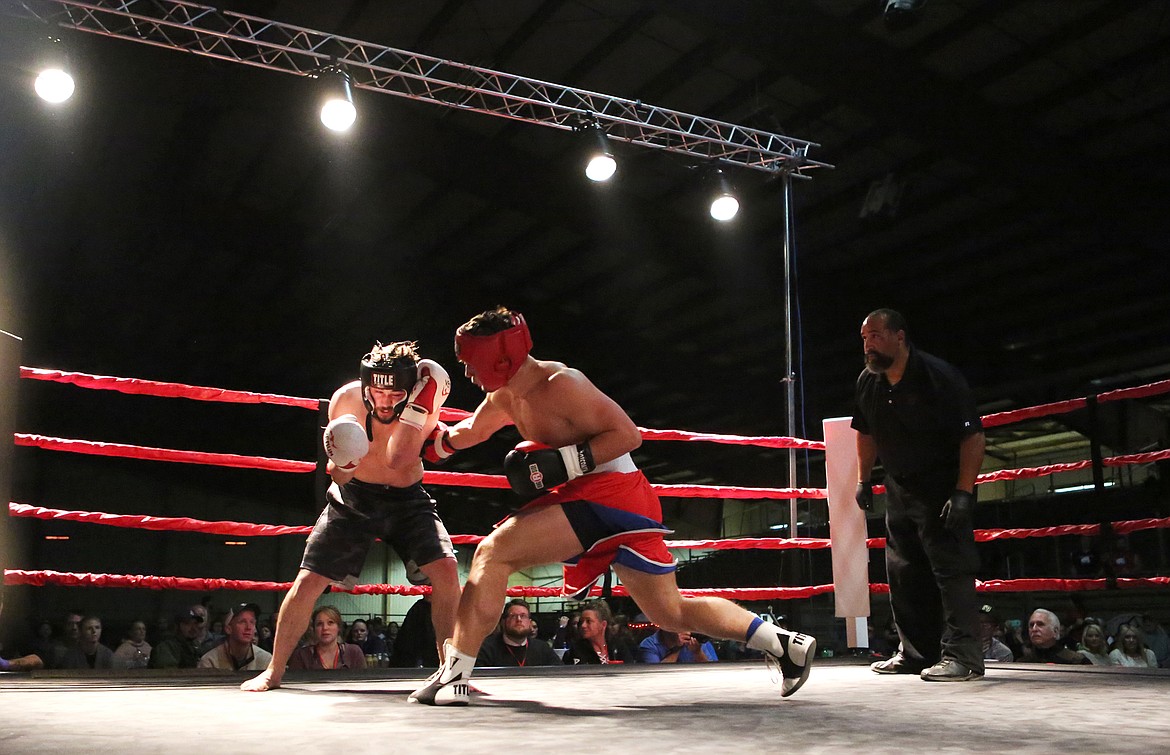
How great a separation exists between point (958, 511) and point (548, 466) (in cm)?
135

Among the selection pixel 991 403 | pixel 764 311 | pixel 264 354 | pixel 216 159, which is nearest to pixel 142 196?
pixel 216 159

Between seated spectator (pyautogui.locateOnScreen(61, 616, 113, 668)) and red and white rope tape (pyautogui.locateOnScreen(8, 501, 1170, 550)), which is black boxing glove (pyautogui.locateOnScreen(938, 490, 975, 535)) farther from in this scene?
seated spectator (pyautogui.locateOnScreen(61, 616, 113, 668))

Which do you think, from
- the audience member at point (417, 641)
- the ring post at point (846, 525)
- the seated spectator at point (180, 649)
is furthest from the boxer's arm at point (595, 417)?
the seated spectator at point (180, 649)

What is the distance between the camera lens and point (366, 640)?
974cm

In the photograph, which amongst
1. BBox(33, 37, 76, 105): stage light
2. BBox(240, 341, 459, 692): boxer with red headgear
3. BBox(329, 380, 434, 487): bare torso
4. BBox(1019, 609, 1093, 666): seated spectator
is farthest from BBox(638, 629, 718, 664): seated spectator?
BBox(33, 37, 76, 105): stage light

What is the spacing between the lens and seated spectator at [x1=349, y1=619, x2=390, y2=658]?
873cm

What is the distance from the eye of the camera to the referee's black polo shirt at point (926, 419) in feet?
9.83

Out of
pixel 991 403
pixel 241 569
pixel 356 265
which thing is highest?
pixel 356 265

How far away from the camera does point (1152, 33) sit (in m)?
6.20

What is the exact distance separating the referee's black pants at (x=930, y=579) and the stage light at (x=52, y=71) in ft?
15.5

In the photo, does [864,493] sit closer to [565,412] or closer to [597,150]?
[565,412]

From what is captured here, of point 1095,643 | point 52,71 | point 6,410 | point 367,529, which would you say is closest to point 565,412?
point 367,529

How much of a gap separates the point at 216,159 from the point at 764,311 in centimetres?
621

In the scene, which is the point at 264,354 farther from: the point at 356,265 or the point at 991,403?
the point at 991,403
